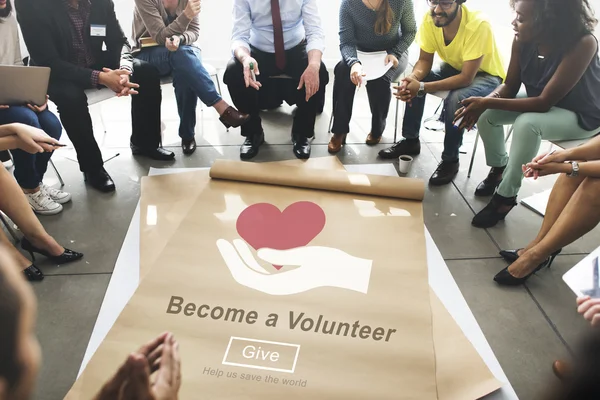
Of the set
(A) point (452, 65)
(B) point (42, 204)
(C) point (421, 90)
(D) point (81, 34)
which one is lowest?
(B) point (42, 204)

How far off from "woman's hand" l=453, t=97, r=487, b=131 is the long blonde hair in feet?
2.51

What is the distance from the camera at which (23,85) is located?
7.22ft

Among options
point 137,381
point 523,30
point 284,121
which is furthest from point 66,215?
point 523,30

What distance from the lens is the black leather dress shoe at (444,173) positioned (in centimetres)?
273

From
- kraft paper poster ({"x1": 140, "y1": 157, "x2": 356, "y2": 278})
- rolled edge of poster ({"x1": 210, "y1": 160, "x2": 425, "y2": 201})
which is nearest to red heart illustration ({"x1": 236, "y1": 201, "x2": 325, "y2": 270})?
rolled edge of poster ({"x1": 210, "y1": 160, "x2": 425, "y2": 201})

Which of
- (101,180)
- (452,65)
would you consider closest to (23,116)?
(101,180)

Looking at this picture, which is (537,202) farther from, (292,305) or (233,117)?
(233,117)

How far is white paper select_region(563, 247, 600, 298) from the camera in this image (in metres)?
1.56

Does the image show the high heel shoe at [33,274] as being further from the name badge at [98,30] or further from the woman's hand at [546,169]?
the woman's hand at [546,169]

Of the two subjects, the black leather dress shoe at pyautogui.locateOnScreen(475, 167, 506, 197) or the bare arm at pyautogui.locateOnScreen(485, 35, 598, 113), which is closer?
the bare arm at pyautogui.locateOnScreen(485, 35, 598, 113)

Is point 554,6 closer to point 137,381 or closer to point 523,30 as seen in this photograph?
point 523,30

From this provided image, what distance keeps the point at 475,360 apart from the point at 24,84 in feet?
7.55

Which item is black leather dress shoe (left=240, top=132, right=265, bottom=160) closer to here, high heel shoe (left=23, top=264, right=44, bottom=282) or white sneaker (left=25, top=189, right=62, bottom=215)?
white sneaker (left=25, top=189, right=62, bottom=215)

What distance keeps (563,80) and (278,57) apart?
5.31 ft
